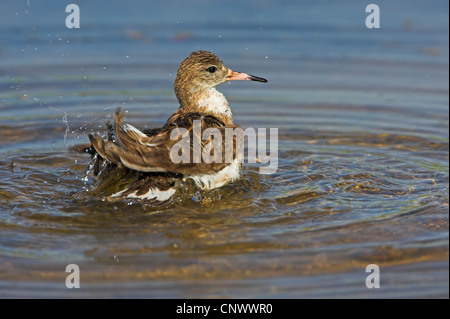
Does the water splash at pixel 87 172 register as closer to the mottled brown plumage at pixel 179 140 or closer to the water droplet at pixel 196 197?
the mottled brown plumage at pixel 179 140

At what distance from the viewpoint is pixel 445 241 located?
629 cm

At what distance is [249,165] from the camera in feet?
27.5

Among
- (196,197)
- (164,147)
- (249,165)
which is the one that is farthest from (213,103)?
(164,147)

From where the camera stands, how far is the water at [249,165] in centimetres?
587

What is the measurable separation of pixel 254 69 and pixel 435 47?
2727mm

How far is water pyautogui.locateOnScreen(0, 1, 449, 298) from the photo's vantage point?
587cm

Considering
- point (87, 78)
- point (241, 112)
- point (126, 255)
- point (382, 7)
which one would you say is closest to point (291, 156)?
point (241, 112)

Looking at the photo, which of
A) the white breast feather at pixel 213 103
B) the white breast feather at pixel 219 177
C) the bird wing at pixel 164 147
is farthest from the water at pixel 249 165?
the white breast feather at pixel 213 103

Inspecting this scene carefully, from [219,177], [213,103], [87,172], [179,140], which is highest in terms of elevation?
[213,103]

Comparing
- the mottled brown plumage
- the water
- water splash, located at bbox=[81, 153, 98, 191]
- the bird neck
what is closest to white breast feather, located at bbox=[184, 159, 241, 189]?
the mottled brown plumage

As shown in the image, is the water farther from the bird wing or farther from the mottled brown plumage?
the bird wing

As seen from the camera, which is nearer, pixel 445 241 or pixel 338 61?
pixel 445 241

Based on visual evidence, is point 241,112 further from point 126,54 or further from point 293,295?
point 293,295

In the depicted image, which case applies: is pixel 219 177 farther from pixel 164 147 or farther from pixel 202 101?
pixel 202 101
